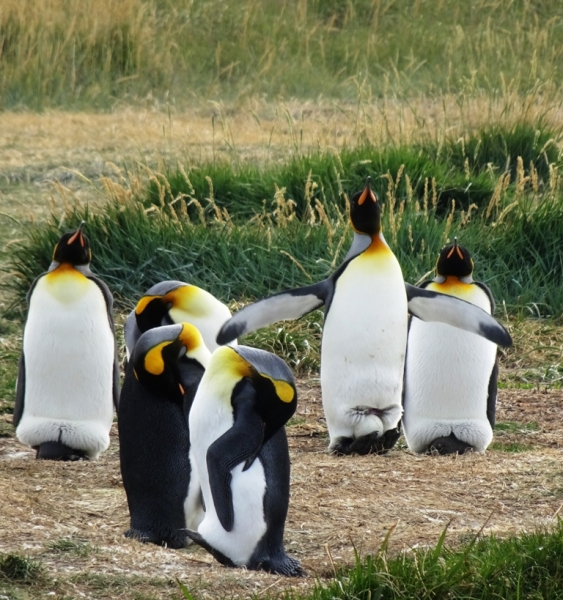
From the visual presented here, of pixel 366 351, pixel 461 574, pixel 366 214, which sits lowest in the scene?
pixel 461 574

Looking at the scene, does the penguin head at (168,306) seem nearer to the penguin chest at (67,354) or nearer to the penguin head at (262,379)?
the penguin chest at (67,354)

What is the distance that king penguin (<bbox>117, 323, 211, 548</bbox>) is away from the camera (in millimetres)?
3975

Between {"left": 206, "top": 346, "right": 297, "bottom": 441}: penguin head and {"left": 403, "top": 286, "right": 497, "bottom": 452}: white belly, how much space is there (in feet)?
6.09

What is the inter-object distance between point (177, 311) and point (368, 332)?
833 millimetres

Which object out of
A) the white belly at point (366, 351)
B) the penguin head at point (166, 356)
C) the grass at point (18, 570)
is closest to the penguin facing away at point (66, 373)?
the white belly at point (366, 351)

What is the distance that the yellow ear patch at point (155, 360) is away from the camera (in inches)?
157

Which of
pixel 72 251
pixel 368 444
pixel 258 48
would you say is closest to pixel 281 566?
pixel 368 444

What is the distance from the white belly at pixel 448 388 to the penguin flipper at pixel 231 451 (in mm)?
1985

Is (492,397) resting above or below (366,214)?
below

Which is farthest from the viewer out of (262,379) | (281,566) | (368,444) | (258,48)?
(258,48)

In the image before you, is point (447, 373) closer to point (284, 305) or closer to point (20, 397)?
point (284, 305)

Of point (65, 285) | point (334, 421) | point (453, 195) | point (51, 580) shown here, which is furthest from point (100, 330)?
point (453, 195)

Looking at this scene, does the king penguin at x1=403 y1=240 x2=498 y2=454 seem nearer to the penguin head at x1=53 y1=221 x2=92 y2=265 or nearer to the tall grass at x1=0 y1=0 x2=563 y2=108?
the penguin head at x1=53 y1=221 x2=92 y2=265

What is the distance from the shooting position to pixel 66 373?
523 centimetres
